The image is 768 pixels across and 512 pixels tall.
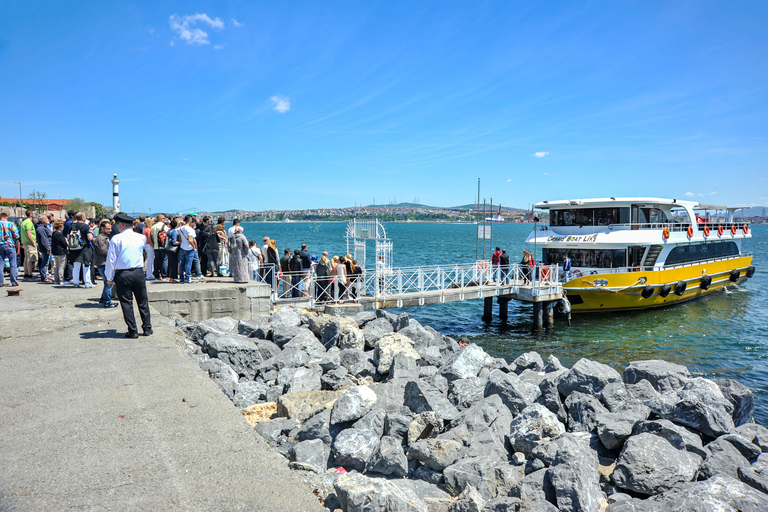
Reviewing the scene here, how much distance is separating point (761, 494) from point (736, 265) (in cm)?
3030

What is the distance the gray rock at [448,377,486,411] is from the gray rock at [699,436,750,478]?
3005mm

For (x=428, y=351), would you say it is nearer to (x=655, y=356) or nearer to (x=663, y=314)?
(x=655, y=356)

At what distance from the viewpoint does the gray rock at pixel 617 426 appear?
17.9 ft

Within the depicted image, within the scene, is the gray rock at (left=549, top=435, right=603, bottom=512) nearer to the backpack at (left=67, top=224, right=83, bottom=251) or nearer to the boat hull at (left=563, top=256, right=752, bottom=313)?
the backpack at (left=67, top=224, right=83, bottom=251)

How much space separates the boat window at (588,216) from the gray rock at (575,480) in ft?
60.1

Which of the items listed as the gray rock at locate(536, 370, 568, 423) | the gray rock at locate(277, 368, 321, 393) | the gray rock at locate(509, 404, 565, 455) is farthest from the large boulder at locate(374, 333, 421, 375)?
the gray rock at locate(509, 404, 565, 455)

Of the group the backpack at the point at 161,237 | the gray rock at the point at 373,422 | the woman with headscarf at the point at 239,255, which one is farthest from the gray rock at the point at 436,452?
the backpack at the point at 161,237

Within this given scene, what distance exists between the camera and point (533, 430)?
18.0ft

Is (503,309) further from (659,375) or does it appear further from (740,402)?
(740,402)

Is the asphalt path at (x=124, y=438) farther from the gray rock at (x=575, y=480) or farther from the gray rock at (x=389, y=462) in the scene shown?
the gray rock at (x=575, y=480)

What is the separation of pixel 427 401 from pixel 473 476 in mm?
1865

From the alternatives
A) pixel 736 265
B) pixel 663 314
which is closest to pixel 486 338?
pixel 663 314

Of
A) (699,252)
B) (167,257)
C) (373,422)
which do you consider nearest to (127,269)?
(373,422)

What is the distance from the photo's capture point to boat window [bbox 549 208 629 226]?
20.7 m
